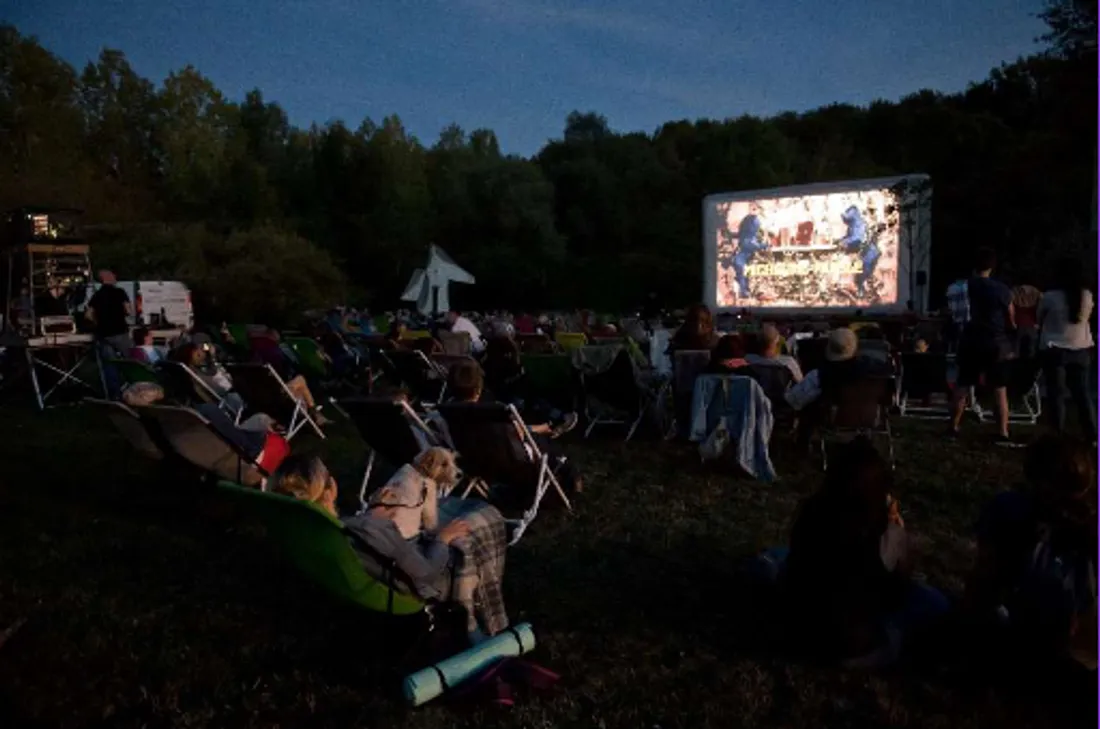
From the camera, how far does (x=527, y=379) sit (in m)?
7.27

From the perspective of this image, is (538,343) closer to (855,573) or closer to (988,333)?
(988,333)

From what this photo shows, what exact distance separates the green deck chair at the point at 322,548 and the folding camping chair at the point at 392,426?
5.11ft

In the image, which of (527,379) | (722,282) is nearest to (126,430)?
(527,379)

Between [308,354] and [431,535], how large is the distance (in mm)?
7034

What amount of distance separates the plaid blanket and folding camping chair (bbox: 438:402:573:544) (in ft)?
3.25

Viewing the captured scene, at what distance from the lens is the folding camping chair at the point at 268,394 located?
648cm

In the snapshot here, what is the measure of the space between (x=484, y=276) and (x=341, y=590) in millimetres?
27507

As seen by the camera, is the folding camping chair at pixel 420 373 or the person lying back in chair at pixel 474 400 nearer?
the person lying back in chair at pixel 474 400

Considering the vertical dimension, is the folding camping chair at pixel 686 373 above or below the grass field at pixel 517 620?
above

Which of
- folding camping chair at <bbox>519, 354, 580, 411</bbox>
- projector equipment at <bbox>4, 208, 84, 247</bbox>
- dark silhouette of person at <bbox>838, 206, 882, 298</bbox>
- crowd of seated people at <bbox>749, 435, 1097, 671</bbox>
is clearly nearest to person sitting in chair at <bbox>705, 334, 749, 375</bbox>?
folding camping chair at <bbox>519, 354, 580, 411</bbox>

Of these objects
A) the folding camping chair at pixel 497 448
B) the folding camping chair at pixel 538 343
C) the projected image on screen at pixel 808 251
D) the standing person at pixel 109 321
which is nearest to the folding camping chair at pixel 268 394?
the folding camping chair at pixel 497 448

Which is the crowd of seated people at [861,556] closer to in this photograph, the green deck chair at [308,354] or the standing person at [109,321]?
the green deck chair at [308,354]

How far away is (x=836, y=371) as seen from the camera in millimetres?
5309

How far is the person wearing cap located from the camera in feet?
17.2
